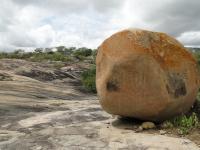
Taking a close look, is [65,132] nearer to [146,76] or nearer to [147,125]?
[147,125]

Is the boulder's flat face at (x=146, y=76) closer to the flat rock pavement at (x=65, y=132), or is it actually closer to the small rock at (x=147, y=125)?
the small rock at (x=147, y=125)

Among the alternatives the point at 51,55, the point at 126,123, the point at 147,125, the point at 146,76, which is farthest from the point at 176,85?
the point at 51,55

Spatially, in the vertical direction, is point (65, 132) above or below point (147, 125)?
below

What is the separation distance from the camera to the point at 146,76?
9.81 metres

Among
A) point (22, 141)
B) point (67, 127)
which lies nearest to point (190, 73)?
point (67, 127)

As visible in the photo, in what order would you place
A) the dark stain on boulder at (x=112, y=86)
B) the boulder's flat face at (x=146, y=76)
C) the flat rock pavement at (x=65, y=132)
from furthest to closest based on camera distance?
the dark stain on boulder at (x=112, y=86)
the boulder's flat face at (x=146, y=76)
the flat rock pavement at (x=65, y=132)

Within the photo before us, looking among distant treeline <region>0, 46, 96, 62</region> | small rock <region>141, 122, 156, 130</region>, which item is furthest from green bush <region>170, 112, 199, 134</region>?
distant treeline <region>0, 46, 96, 62</region>

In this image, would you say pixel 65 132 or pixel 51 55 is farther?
pixel 51 55

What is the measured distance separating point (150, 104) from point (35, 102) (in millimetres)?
8032

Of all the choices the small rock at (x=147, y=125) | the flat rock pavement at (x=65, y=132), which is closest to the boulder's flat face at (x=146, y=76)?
the small rock at (x=147, y=125)

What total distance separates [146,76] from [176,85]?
2.92 feet

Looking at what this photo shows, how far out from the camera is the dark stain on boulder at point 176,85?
9.88 meters

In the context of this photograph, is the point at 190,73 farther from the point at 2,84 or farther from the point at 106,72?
the point at 2,84

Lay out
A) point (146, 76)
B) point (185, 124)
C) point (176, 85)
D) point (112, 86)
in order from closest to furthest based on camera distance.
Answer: point (185, 124) < point (146, 76) < point (176, 85) < point (112, 86)
